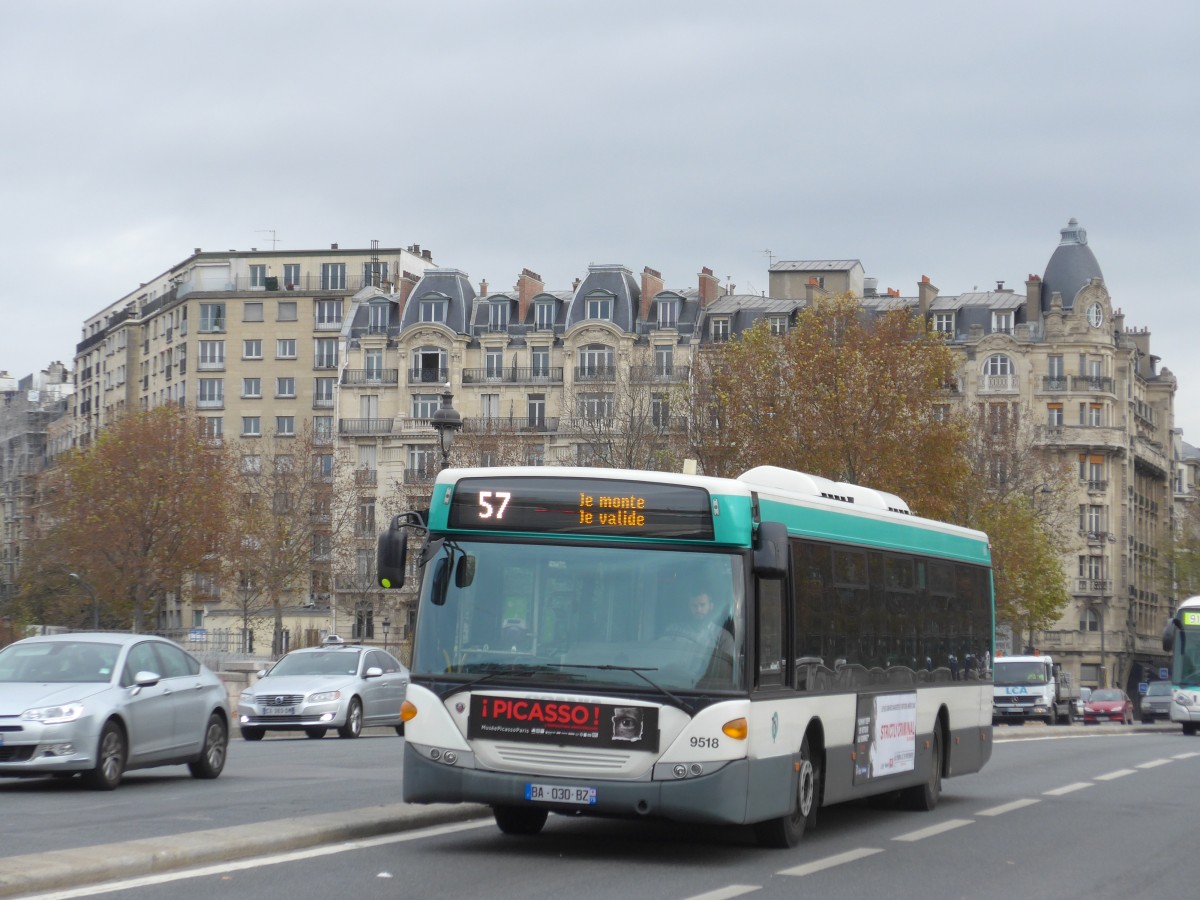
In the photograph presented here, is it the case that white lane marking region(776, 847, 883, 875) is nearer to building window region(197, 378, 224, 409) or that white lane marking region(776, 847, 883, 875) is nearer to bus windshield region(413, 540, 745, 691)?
bus windshield region(413, 540, 745, 691)

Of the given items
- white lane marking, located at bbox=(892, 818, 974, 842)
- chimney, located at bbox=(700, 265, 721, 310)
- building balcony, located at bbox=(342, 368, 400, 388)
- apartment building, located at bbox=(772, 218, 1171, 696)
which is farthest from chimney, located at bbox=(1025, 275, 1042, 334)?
white lane marking, located at bbox=(892, 818, 974, 842)

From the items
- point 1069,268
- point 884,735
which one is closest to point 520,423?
point 1069,268

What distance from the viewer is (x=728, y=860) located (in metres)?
12.9

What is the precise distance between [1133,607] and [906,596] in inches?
3772

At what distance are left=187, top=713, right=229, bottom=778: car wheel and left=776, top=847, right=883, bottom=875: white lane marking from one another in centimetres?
826

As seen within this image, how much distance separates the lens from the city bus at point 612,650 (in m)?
12.4

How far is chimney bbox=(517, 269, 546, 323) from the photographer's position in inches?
4252

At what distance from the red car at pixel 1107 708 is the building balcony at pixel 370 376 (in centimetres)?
5045

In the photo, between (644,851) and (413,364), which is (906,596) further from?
(413,364)

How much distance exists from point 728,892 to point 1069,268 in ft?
323

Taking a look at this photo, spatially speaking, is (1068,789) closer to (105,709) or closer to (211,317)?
(105,709)

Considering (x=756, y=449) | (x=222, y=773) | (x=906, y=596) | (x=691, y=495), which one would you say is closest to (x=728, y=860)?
(x=691, y=495)

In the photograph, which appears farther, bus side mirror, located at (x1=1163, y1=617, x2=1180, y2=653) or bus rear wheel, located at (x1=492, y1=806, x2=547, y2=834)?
bus side mirror, located at (x1=1163, y1=617, x2=1180, y2=653)

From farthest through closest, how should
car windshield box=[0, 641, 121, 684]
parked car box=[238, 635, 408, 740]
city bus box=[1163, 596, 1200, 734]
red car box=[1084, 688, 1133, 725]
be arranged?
red car box=[1084, 688, 1133, 725] → city bus box=[1163, 596, 1200, 734] → parked car box=[238, 635, 408, 740] → car windshield box=[0, 641, 121, 684]
